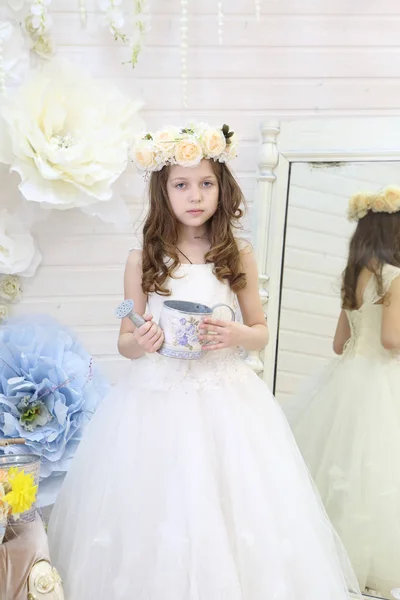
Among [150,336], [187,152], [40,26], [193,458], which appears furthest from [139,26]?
[193,458]

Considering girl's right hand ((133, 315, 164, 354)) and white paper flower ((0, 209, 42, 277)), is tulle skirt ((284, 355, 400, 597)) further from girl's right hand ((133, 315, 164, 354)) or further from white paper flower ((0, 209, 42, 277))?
white paper flower ((0, 209, 42, 277))

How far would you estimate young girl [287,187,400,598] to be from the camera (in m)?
1.59

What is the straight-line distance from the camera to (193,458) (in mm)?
1194

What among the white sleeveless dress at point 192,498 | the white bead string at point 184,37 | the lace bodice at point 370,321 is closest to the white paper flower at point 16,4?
the white bead string at point 184,37

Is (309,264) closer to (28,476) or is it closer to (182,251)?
(182,251)

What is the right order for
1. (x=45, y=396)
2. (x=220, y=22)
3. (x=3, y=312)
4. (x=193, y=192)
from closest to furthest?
(x=193, y=192)
(x=45, y=396)
(x=220, y=22)
(x=3, y=312)

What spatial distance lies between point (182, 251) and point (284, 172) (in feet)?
1.71

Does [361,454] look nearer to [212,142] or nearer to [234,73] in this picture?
[212,142]

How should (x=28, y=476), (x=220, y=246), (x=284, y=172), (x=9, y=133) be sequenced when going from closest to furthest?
(x=28, y=476)
(x=220, y=246)
(x=9, y=133)
(x=284, y=172)

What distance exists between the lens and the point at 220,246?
1.37 m

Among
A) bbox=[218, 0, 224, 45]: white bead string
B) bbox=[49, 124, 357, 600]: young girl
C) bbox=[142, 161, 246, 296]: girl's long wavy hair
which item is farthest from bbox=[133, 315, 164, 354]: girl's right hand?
bbox=[218, 0, 224, 45]: white bead string

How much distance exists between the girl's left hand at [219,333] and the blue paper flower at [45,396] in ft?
1.56

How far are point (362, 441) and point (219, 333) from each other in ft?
2.08

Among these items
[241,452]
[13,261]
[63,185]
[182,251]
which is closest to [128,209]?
[63,185]
